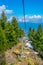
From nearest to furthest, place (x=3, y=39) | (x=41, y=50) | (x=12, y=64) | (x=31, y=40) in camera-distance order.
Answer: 1. (x=12, y=64)
2. (x=3, y=39)
3. (x=41, y=50)
4. (x=31, y=40)

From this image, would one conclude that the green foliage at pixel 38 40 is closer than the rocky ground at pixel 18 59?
No

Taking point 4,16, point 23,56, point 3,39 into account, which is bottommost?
point 23,56

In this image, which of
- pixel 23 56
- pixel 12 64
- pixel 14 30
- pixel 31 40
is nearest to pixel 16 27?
pixel 14 30

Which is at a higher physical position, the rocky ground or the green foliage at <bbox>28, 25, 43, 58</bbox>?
the green foliage at <bbox>28, 25, 43, 58</bbox>

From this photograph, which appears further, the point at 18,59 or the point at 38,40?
the point at 38,40

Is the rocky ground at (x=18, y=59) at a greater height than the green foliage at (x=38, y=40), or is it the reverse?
the green foliage at (x=38, y=40)

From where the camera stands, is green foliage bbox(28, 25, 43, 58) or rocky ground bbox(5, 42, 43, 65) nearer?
rocky ground bbox(5, 42, 43, 65)

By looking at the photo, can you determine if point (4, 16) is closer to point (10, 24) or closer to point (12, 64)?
point (10, 24)

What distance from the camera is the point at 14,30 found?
166 ft

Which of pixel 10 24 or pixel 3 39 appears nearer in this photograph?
pixel 3 39

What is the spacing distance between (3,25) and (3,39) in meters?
6.11

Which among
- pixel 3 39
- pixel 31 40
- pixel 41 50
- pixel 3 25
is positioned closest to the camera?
pixel 3 39

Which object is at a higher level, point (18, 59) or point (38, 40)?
point (38, 40)

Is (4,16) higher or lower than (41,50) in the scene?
higher
